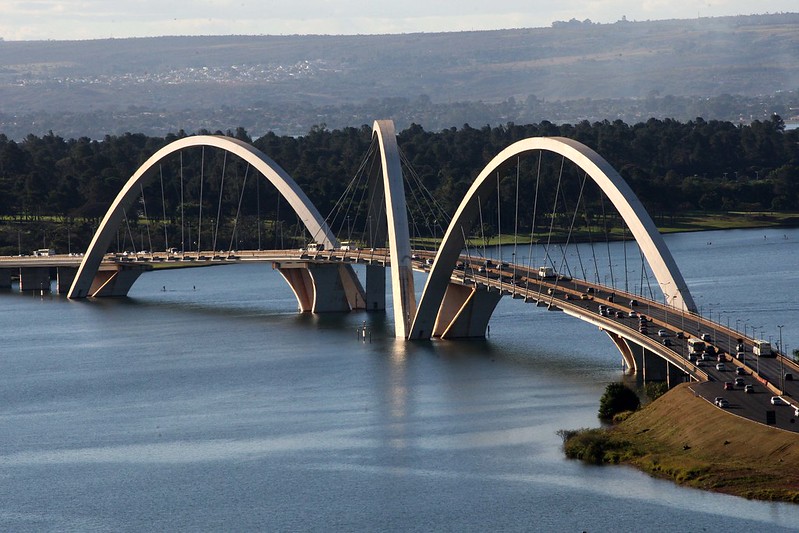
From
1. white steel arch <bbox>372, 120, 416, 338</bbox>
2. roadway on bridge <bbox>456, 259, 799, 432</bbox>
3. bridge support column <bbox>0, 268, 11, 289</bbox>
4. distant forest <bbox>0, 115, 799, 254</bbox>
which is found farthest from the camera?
distant forest <bbox>0, 115, 799, 254</bbox>

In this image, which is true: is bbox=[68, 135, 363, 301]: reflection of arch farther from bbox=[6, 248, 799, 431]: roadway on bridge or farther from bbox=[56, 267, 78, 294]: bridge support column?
bbox=[6, 248, 799, 431]: roadway on bridge

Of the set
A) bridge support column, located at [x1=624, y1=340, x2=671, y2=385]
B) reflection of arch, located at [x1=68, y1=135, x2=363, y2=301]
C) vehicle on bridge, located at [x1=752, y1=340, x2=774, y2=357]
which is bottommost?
bridge support column, located at [x1=624, y1=340, x2=671, y2=385]

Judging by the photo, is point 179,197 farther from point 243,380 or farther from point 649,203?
point 243,380

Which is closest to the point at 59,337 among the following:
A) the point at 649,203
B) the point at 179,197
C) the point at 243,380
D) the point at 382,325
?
the point at 382,325

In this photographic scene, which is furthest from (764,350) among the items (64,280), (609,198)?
(64,280)

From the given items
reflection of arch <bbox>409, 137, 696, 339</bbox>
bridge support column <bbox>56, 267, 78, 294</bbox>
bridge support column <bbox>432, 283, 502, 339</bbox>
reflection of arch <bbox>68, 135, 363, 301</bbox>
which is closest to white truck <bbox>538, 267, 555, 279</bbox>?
bridge support column <bbox>432, 283, 502, 339</bbox>

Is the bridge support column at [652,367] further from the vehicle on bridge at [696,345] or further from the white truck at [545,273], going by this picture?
the white truck at [545,273]

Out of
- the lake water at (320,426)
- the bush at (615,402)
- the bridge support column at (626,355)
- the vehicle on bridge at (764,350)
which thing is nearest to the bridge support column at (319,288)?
the lake water at (320,426)
